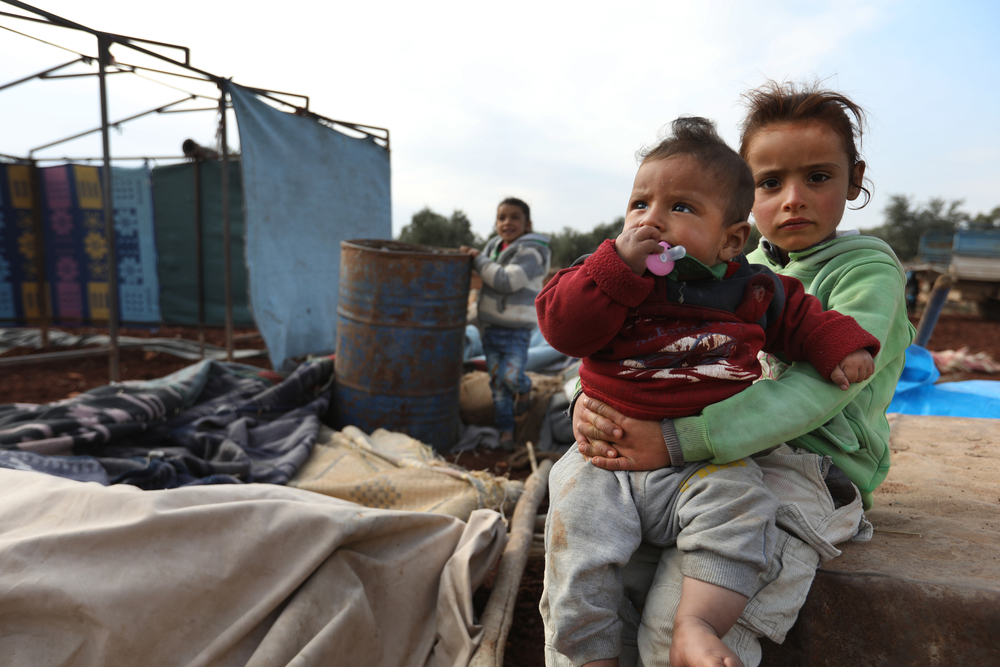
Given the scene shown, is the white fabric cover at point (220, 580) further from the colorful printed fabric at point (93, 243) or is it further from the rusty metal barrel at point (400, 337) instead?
the colorful printed fabric at point (93, 243)

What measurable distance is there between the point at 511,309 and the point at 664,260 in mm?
3230

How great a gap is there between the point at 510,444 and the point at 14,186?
269 inches

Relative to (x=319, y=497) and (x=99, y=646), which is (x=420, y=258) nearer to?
(x=319, y=497)

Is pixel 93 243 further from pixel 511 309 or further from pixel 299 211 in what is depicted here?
pixel 511 309

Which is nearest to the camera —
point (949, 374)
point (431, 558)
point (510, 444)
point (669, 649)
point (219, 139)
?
point (669, 649)

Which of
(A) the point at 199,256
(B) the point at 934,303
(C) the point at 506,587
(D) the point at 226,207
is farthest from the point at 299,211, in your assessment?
(B) the point at 934,303

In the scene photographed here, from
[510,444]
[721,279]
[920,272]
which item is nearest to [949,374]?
[510,444]

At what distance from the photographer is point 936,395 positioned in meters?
3.96

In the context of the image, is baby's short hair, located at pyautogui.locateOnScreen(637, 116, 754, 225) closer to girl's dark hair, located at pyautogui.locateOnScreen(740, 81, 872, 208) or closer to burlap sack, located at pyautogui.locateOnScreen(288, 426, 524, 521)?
girl's dark hair, located at pyautogui.locateOnScreen(740, 81, 872, 208)

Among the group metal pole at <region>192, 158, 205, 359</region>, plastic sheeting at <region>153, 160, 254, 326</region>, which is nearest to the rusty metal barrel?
metal pole at <region>192, 158, 205, 359</region>

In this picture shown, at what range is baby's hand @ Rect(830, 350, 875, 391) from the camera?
1217 mm

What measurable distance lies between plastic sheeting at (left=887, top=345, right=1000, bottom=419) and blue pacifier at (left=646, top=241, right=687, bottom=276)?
11.8 ft

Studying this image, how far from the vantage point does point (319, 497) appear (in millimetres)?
1962

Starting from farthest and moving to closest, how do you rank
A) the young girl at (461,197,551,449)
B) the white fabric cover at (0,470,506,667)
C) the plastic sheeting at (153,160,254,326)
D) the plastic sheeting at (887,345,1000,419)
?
the plastic sheeting at (153,160,254,326), the young girl at (461,197,551,449), the plastic sheeting at (887,345,1000,419), the white fabric cover at (0,470,506,667)
